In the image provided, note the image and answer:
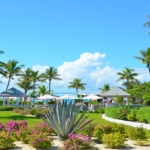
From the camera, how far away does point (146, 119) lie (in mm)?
14133

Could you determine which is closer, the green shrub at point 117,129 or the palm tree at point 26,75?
the green shrub at point 117,129

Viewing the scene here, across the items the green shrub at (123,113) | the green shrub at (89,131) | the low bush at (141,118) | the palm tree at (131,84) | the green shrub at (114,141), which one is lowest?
the green shrub at (114,141)

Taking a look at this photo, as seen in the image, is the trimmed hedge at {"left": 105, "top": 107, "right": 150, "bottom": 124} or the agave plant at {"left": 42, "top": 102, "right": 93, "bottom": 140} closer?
the agave plant at {"left": 42, "top": 102, "right": 93, "bottom": 140}

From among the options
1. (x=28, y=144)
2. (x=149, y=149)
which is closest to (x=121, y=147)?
(x=149, y=149)

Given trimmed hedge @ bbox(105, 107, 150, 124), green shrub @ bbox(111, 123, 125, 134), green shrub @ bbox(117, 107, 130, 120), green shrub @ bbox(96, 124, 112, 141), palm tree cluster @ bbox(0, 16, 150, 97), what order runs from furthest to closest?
1. palm tree cluster @ bbox(0, 16, 150, 97)
2. green shrub @ bbox(117, 107, 130, 120)
3. trimmed hedge @ bbox(105, 107, 150, 124)
4. green shrub @ bbox(111, 123, 125, 134)
5. green shrub @ bbox(96, 124, 112, 141)

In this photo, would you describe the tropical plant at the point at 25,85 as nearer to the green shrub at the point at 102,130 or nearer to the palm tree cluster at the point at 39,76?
the palm tree cluster at the point at 39,76

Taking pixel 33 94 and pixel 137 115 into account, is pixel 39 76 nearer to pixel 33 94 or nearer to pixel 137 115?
pixel 33 94

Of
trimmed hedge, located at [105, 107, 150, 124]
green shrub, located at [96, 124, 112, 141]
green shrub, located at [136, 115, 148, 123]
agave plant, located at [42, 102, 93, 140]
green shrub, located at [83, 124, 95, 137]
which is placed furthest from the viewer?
green shrub, located at [136, 115, 148, 123]

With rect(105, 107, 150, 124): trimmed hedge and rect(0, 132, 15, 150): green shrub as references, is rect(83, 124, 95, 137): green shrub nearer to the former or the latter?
rect(0, 132, 15, 150): green shrub

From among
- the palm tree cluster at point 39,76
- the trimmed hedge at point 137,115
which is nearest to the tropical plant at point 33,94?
the palm tree cluster at point 39,76

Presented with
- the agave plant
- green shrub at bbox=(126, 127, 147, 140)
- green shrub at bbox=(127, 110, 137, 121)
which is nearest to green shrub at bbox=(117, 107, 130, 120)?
green shrub at bbox=(127, 110, 137, 121)

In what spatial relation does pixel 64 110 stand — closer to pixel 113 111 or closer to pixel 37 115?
pixel 113 111

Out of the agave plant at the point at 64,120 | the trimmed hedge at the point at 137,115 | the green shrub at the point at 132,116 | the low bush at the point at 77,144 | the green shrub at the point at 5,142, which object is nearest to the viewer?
the low bush at the point at 77,144

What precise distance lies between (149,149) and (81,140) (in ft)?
7.10
